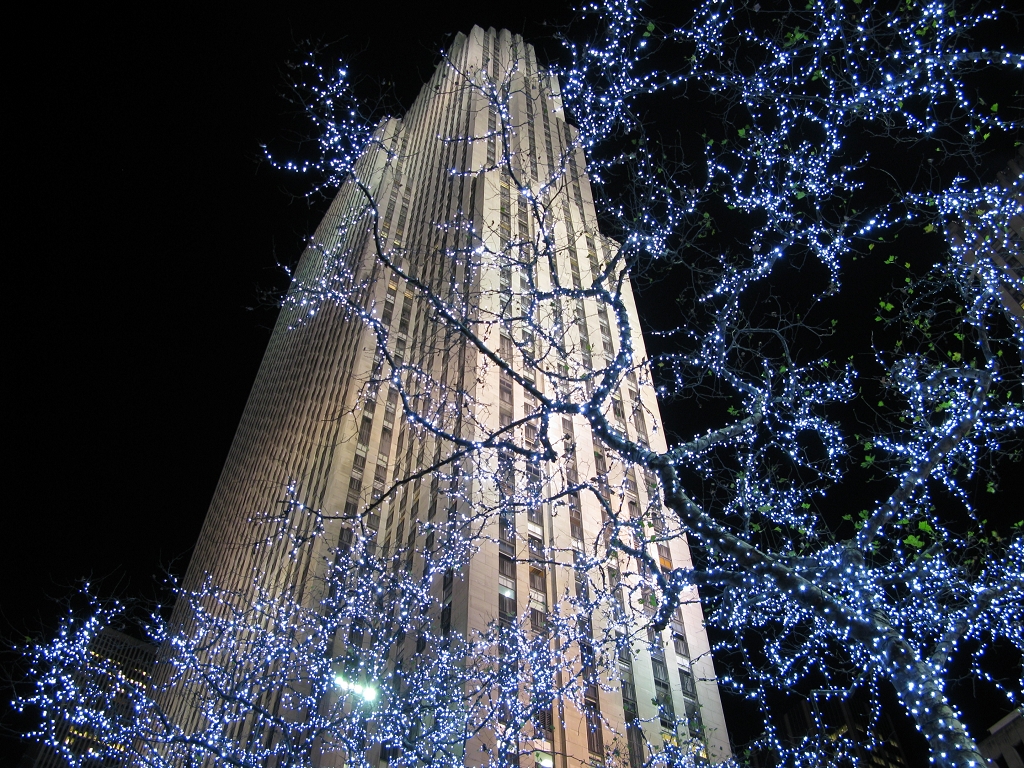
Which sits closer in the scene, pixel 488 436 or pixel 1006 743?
pixel 488 436

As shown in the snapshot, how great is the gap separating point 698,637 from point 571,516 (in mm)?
6670

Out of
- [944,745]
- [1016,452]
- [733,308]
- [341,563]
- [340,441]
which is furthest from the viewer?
[340,441]

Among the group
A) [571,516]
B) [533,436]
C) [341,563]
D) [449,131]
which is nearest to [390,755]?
[341,563]

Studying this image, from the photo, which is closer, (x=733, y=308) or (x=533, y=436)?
(x=733, y=308)

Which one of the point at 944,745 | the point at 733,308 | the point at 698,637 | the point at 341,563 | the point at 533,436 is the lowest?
the point at 944,745

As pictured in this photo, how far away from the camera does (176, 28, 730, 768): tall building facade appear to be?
9641 millimetres

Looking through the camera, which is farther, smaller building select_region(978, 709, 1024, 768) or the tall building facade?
smaller building select_region(978, 709, 1024, 768)

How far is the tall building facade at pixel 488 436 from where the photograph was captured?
31.6 ft

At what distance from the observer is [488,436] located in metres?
23.2

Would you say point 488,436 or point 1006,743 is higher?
point 488,436

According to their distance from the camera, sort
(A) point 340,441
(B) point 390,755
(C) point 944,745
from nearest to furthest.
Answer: (C) point 944,745 → (B) point 390,755 → (A) point 340,441

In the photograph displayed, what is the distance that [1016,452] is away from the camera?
27.0 ft

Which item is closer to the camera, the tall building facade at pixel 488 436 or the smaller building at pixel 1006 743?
the tall building facade at pixel 488 436

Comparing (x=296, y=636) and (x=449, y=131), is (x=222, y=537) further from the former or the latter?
(x=449, y=131)
